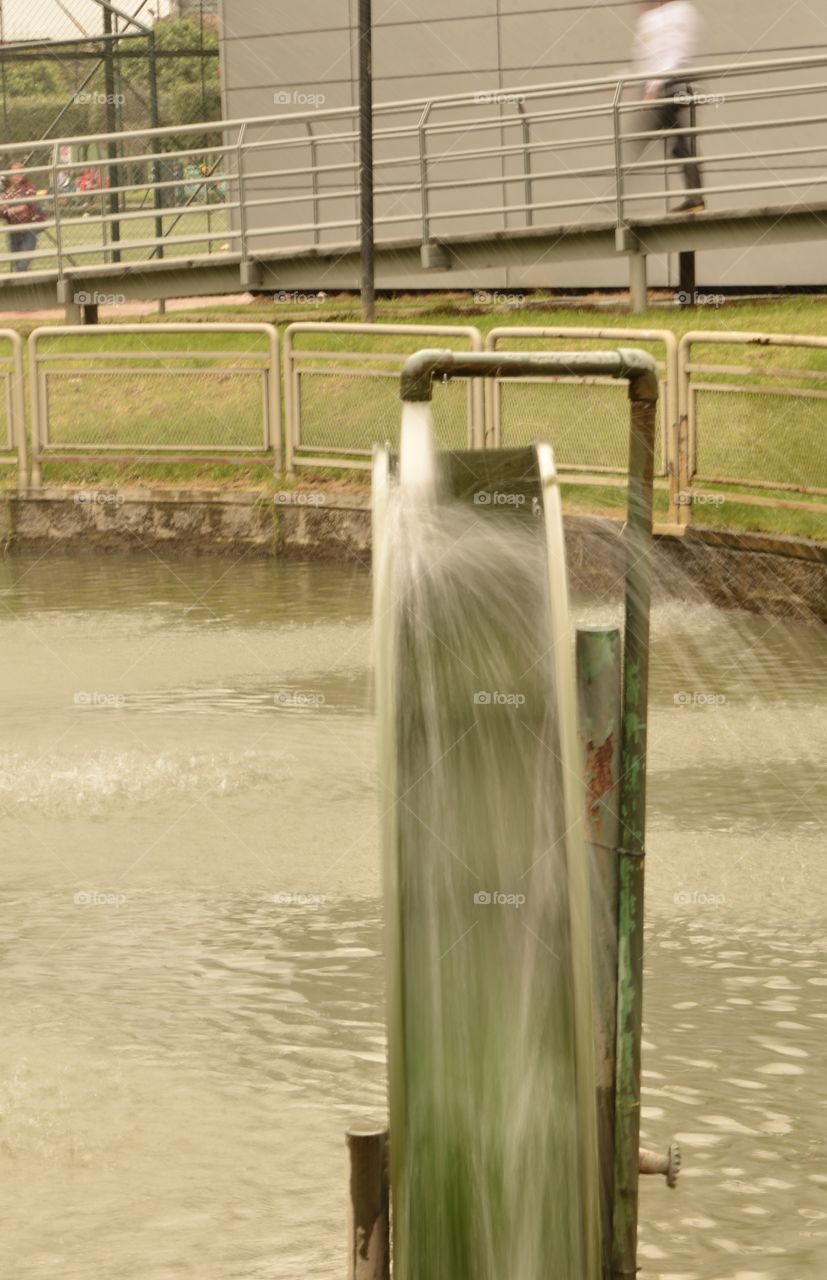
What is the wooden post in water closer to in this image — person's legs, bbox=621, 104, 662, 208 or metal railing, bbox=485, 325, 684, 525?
metal railing, bbox=485, 325, 684, 525

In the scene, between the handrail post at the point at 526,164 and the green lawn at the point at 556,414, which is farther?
the handrail post at the point at 526,164

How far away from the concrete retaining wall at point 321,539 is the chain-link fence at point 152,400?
Answer: 551 millimetres

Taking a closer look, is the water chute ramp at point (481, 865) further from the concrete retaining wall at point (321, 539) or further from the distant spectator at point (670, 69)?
the distant spectator at point (670, 69)

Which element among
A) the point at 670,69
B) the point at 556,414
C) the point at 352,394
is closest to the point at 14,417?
the point at 352,394

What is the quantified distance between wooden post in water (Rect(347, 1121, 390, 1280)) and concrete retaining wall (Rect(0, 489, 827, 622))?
27.4 ft

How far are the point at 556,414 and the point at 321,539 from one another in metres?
1.84

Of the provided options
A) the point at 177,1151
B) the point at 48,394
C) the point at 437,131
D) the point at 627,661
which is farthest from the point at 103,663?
the point at 437,131

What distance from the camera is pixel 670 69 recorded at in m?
19.3

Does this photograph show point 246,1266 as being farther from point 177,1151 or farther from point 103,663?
point 103,663

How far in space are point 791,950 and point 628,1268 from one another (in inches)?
114

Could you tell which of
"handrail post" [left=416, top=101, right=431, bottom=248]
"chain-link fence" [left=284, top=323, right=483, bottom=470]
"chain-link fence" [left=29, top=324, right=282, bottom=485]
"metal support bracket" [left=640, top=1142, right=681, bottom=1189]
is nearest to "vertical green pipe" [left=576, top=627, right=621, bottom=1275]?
"metal support bracket" [left=640, top=1142, right=681, bottom=1189]

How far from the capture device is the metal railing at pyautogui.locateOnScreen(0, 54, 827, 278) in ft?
64.7

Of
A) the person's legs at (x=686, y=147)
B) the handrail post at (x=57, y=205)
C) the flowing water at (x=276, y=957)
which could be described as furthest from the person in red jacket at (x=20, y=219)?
the flowing water at (x=276, y=957)

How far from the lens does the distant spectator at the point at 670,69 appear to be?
19.1m
